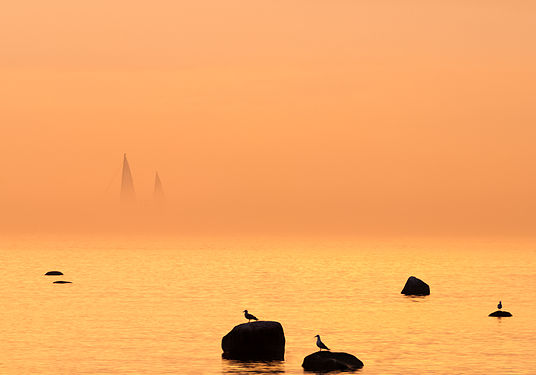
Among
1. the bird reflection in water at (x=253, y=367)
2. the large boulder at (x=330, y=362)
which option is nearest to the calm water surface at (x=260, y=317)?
the bird reflection in water at (x=253, y=367)

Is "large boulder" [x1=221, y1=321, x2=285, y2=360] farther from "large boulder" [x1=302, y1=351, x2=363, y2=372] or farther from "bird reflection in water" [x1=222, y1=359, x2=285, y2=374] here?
"large boulder" [x1=302, y1=351, x2=363, y2=372]

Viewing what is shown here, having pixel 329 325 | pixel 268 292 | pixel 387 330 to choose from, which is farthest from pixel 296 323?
pixel 268 292

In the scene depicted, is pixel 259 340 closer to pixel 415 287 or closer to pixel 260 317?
pixel 260 317

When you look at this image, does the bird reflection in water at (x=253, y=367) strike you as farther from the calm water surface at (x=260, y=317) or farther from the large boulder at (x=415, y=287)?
the large boulder at (x=415, y=287)

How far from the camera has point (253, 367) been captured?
6103 centimetres

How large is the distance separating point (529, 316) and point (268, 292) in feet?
164

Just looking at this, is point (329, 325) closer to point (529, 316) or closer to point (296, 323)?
point (296, 323)

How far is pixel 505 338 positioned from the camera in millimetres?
79688

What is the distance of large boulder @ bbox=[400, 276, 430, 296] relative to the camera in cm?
12469

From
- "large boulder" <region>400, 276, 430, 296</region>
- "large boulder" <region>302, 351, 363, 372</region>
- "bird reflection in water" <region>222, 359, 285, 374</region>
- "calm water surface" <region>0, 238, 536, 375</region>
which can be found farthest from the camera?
"large boulder" <region>400, 276, 430, 296</region>

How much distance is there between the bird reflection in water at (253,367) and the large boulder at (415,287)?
63396 mm

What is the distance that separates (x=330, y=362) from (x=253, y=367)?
495 centimetres

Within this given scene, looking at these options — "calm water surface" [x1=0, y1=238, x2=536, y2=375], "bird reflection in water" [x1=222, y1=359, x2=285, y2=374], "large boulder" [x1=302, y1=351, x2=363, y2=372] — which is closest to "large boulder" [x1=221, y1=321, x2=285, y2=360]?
"bird reflection in water" [x1=222, y1=359, x2=285, y2=374]

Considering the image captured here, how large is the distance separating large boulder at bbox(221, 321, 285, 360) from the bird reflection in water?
477mm
